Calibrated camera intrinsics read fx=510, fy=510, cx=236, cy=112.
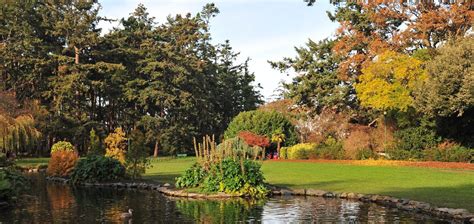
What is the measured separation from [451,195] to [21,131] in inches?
1073

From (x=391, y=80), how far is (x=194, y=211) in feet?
80.8

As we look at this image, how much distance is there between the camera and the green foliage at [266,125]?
150 feet

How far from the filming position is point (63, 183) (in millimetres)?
22641

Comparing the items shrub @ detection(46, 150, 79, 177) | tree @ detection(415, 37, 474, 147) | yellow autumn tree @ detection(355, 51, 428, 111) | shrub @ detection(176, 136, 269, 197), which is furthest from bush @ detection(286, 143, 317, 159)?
shrub @ detection(176, 136, 269, 197)

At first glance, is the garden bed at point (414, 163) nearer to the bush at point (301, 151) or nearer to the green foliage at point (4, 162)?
the bush at point (301, 151)

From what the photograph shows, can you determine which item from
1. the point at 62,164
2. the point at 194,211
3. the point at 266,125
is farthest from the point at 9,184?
the point at 266,125

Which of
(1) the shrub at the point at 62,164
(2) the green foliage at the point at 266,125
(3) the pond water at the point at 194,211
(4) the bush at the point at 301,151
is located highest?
(2) the green foliage at the point at 266,125

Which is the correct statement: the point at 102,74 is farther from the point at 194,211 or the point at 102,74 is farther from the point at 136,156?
the point at 194,211

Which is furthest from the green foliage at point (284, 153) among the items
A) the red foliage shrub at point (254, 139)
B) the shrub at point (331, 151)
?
the shrub at point (331, 151)

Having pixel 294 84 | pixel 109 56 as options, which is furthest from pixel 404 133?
pixel 109 56

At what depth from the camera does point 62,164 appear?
24609mm

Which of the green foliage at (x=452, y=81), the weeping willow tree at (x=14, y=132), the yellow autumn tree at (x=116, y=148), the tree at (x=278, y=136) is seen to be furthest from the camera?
the tree at (x=278, y=136)

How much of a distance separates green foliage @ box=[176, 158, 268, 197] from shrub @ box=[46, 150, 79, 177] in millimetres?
9257

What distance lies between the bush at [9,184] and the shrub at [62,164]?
8418mm
